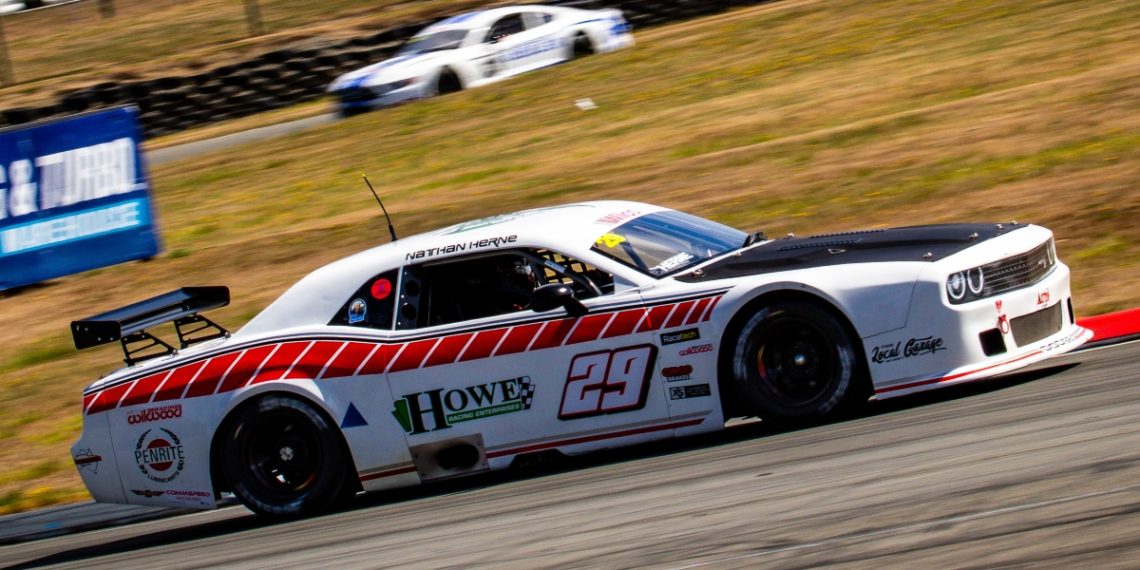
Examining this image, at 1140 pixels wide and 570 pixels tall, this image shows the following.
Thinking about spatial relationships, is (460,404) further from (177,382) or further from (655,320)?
(177,382)

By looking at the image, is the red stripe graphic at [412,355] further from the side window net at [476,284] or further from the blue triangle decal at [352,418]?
the blue triangle decal at [352,418]

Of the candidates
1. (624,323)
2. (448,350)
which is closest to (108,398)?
(448,350)

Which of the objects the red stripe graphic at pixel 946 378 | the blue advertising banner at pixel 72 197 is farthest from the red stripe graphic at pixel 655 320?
the blue advertising banner at pixel 72 197

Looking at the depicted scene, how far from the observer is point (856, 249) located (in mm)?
7359

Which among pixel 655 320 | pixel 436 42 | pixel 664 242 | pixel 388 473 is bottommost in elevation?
pixel 388 473

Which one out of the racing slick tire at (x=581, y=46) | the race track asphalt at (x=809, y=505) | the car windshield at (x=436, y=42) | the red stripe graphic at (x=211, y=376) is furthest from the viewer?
the racing slick tire at (x=581, y=46)

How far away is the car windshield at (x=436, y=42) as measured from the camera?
21.8m

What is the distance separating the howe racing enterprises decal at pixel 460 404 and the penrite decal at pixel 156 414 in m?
1.29

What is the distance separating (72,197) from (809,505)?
36.6 feet

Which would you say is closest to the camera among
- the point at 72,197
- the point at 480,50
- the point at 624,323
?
the point at 624,323

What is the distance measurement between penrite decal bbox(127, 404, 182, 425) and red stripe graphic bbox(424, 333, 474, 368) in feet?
4.91

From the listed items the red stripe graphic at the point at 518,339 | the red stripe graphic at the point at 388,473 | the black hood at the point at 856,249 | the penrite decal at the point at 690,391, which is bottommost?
the red stripe graphic at the point at 388,473

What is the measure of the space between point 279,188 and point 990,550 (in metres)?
14.3

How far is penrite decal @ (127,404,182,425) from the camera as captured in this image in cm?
794
